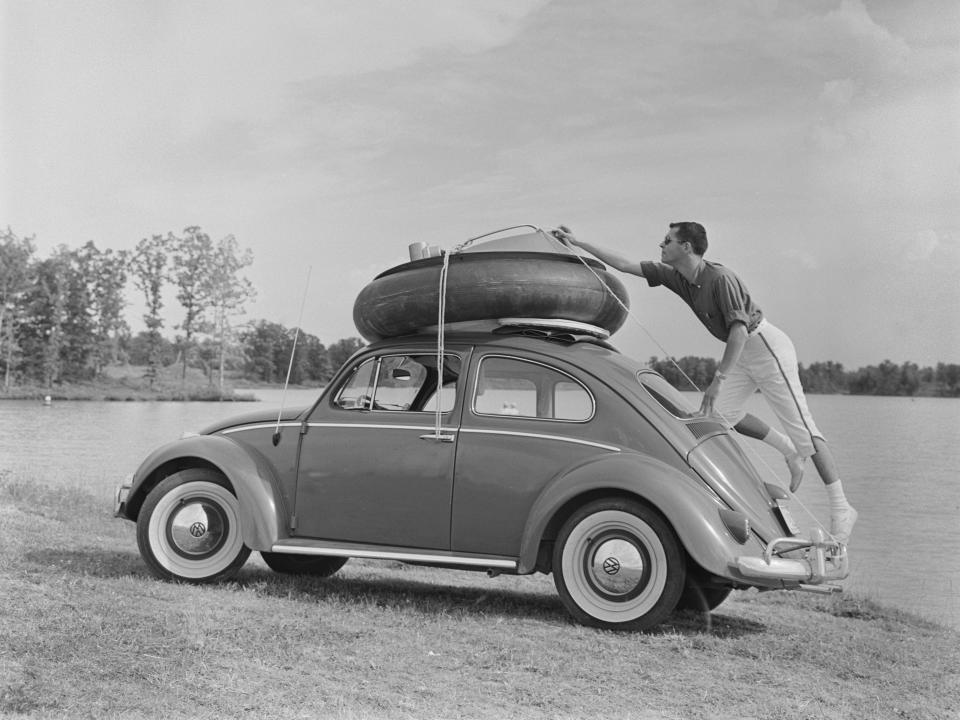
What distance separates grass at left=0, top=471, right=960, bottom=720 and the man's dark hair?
2547mm

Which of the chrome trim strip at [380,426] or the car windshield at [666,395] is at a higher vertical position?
the car windshield at [666,395]

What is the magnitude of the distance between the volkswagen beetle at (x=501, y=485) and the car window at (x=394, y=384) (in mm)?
11

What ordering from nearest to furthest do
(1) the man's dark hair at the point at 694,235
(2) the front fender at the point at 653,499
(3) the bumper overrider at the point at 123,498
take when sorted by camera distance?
1. (2) the front fender at the point at 653,499
2. (1) the man's dark hair at the point at 694,235
3. (3) the bumper overrider at the point at 123,498

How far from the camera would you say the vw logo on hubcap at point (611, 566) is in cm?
629

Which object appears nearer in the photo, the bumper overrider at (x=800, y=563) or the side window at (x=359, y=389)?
the bumper overrider at (x=800, y=563)

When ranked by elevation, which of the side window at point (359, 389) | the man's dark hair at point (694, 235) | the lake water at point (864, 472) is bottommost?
the lake water at point (864, 472)

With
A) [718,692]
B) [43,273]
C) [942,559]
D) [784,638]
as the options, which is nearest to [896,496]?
[942,559]

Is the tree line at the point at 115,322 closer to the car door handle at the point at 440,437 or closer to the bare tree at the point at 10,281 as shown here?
the bare tree at the point at 10,281

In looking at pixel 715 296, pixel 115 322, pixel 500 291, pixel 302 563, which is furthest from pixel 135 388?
pixel 715 296

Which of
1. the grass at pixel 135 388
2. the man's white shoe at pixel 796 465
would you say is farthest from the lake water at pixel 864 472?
the grass at pixel 135 388

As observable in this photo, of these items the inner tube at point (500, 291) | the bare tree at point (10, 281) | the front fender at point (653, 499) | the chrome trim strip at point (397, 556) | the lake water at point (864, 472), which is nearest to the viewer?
the front fender at point (653, 499)

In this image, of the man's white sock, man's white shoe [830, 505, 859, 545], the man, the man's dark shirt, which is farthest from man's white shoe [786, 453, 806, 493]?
the man's dark shirt

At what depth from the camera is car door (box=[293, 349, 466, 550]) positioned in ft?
22.5

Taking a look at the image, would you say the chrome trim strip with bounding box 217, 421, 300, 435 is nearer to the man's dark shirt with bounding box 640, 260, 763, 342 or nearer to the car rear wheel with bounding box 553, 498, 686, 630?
the car rear wheel with bounding box 553, 498, 686, 630
